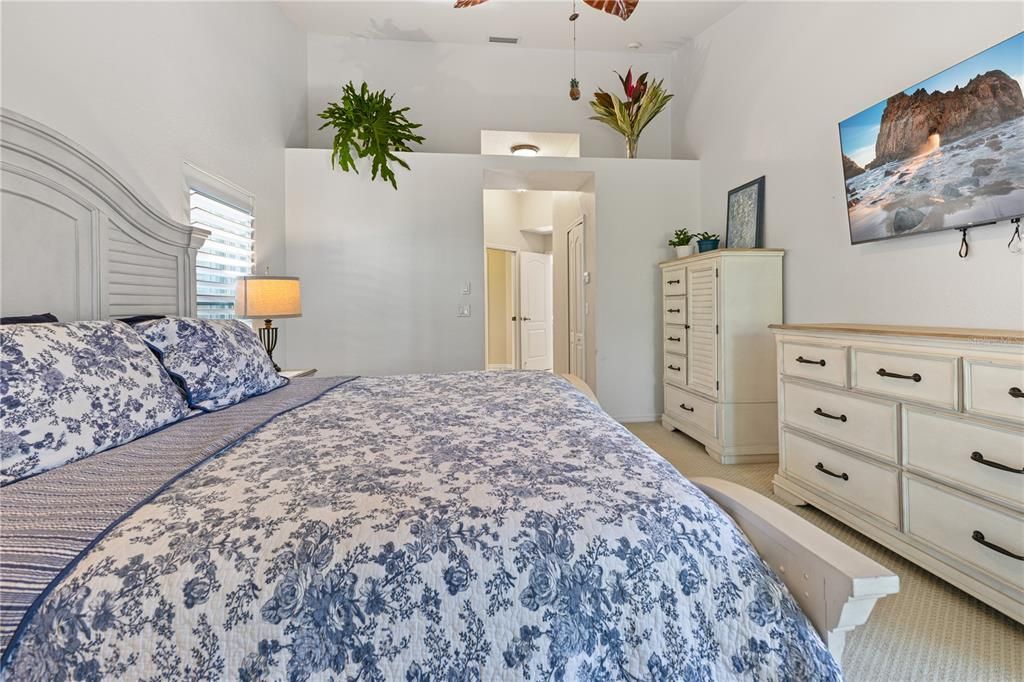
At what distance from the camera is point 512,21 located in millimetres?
3984

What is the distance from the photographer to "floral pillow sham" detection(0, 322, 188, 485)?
101 centimetres

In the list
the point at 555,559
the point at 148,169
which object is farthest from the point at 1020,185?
the point at 148,169

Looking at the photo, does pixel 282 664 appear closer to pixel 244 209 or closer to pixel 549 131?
pixel 244 209

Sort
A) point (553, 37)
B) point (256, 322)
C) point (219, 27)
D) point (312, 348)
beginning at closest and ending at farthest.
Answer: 1. point (219, 27)
2. point (256, 322)
3. point (312, 348)
4. point (553, 37)

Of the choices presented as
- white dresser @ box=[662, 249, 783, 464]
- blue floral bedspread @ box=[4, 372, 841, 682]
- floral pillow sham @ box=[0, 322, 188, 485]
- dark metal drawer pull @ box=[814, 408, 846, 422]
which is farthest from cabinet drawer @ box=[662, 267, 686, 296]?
floral pillow sham @ box=[0, 322, 188, 485]

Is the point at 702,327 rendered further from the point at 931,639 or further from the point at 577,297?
the point at 931,639

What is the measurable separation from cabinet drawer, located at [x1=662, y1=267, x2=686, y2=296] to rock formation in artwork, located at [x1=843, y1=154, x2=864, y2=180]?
126 cm

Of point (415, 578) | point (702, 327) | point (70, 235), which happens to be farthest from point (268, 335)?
point (702, 327)

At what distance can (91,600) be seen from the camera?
69 cm

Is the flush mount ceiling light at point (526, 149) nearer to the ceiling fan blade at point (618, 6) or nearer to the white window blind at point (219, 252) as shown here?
the ceiling fan blade at point (618, 6)

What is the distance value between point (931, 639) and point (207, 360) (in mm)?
2572

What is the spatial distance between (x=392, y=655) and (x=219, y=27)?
3327mm

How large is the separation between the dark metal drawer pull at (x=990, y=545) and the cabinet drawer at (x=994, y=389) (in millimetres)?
393

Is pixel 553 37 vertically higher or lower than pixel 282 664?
higher
